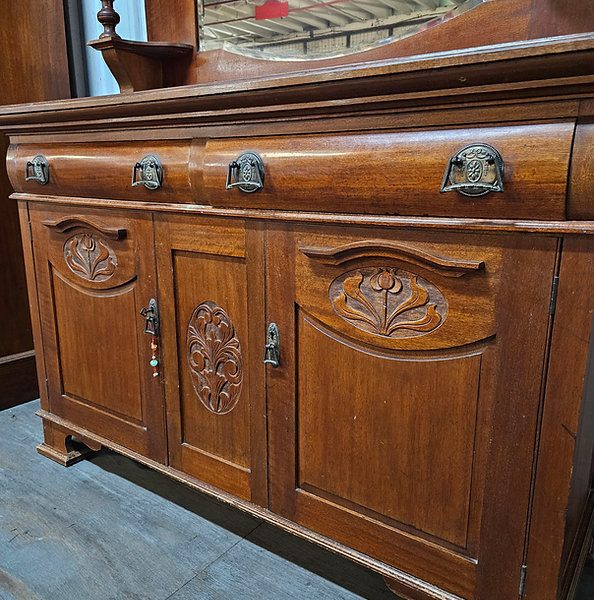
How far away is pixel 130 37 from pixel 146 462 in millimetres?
1303

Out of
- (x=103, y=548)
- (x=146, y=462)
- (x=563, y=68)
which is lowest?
(x=103, y=548)

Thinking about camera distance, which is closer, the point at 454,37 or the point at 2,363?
the point at 454,37

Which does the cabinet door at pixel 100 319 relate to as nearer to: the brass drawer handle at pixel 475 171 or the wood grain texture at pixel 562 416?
the brass drawer handle at pixel 475 171

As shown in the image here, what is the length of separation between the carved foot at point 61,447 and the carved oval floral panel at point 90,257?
17.9 inches

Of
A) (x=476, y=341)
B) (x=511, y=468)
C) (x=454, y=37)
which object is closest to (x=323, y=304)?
(x=476, y=341)

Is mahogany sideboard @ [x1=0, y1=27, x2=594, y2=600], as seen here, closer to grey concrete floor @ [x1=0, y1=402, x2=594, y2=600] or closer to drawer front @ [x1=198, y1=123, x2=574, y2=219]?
drawer front @ [x1=198, y1=123, x2=574, y2=219]

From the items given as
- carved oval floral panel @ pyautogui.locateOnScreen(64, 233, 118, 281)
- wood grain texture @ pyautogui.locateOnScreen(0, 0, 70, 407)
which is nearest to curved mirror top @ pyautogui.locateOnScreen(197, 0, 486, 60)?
carved oval floral panel @ pyautogui.locateOnScreen(64, 233, 118, 281)

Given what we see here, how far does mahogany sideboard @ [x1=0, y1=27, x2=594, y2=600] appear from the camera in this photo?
0.71 metres

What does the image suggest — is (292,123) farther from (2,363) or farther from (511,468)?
(2,363)

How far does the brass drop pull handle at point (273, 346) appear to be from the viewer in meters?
0.97

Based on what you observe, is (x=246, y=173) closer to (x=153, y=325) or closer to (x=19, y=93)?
(x=153, y=325)

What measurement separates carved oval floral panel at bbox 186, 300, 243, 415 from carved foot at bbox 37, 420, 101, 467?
0.54 meters

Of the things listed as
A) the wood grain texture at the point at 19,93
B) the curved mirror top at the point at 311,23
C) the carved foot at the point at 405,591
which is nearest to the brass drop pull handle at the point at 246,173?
the curved mirror top at the point at 311,23

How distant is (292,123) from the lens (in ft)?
2.89
